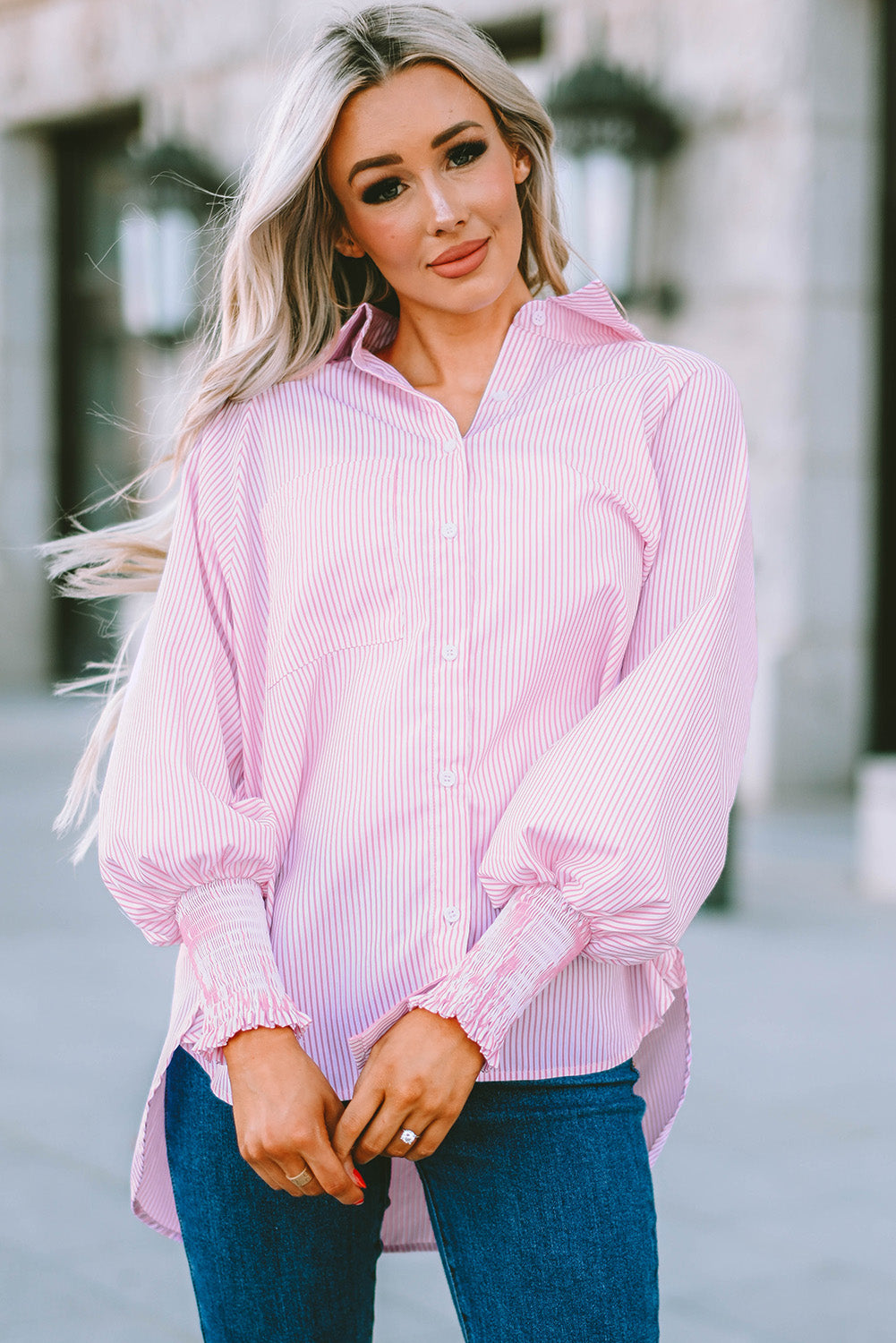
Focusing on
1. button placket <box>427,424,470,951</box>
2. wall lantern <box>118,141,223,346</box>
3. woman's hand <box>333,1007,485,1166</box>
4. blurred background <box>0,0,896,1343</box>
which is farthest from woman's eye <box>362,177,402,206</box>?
wall lantern <box>118,141,223,346</box>

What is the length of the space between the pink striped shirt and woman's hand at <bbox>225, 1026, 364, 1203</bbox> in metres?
0.03

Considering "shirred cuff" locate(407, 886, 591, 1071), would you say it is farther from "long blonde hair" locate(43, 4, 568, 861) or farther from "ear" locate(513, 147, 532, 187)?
"ear" locate(513, 147, 532, 187)

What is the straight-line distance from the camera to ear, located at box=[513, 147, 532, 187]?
192 centimetres

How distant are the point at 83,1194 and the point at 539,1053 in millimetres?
2208

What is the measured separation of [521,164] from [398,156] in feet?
0.77

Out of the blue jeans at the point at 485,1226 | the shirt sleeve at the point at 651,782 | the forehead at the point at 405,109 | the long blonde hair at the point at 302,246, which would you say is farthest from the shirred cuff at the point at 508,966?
the forehead at the point at 405,109

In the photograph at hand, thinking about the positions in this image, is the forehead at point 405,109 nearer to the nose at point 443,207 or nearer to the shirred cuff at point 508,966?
the nose at point 443,207

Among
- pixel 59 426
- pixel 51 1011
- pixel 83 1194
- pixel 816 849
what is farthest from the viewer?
pixel 59 426

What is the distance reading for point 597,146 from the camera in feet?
26.4

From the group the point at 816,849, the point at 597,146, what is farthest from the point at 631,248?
the point at 816,849

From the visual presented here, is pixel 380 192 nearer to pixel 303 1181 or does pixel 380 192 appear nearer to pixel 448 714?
pixel 448 714

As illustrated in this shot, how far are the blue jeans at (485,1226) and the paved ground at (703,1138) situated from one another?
4.41 ft

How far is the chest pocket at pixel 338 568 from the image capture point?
1677 mm

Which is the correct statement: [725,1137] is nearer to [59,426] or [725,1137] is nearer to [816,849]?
[816,849]
